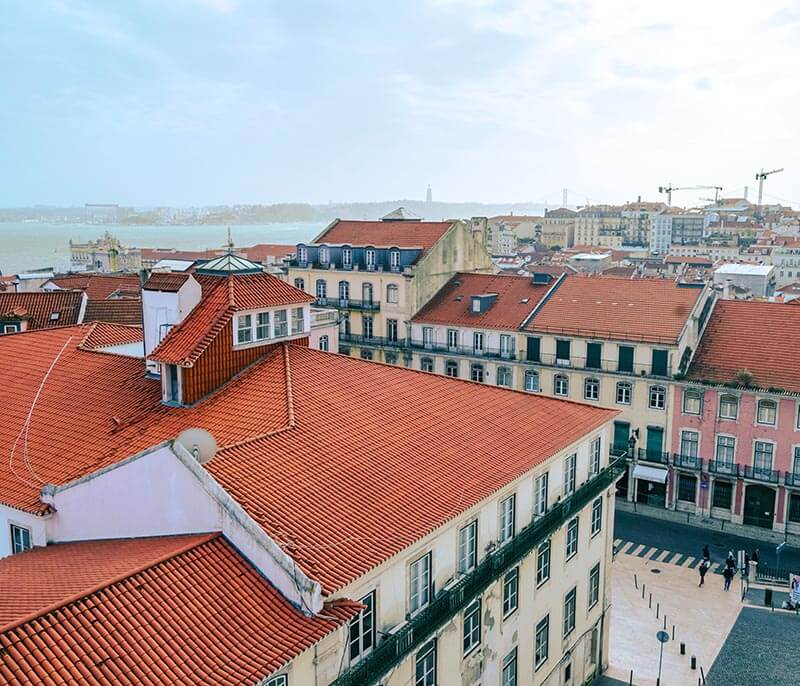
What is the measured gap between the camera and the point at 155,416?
23625 millimetres

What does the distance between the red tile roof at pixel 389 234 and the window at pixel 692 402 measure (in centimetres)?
2352

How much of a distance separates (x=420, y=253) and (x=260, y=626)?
159ft

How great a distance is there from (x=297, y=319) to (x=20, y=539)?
1143 cm

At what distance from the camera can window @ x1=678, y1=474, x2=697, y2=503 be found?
4744cm

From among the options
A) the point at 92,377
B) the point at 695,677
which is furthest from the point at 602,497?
the point at 92,377

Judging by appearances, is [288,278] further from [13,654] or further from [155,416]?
[13,654]

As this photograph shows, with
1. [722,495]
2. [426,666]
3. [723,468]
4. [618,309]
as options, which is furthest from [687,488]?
[426,666]

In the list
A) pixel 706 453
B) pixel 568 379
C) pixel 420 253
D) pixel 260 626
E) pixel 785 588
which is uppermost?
pixel 420 253

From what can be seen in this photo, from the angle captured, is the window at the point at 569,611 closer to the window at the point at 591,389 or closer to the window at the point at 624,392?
the window at the point at 624,392

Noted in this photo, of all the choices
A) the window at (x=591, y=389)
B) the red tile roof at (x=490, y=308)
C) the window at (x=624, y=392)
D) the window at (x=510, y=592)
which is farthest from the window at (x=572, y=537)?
the red tile roof at (x=490, y=308)

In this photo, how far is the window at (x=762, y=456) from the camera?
44094 mm

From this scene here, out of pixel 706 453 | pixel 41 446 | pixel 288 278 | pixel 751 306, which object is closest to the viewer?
pixel 41 446

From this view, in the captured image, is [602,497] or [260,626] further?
[602,497]

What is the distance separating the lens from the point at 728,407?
149ft
